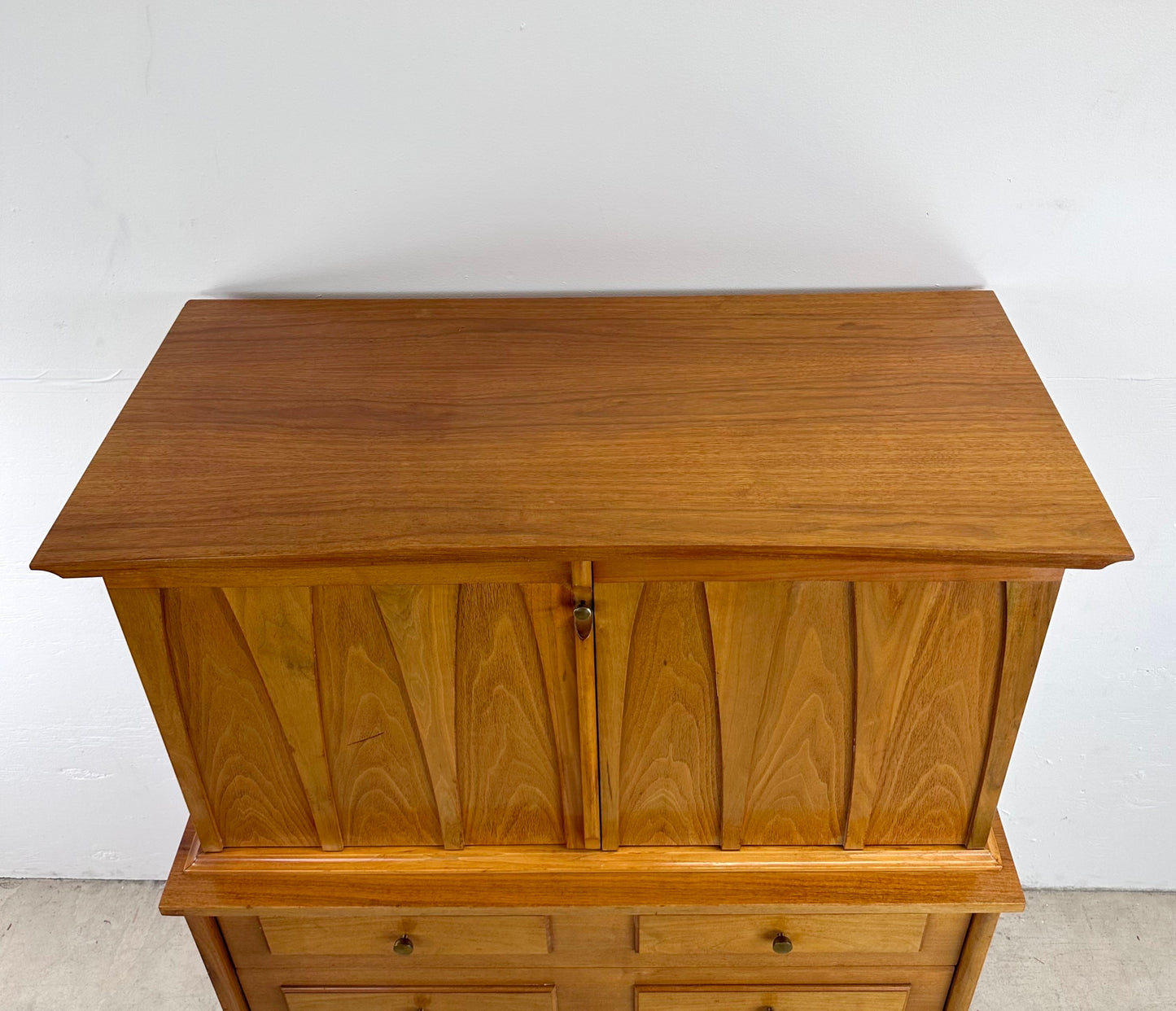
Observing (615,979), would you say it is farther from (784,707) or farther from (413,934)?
(784,707)

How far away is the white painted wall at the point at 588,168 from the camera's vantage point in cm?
136

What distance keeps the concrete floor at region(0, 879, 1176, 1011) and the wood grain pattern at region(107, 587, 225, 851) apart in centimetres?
88

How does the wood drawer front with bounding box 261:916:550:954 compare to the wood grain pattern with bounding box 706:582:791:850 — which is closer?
the wood grain pattern with bounding box 706:582:791:850

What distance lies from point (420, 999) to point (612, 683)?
2.29 feet

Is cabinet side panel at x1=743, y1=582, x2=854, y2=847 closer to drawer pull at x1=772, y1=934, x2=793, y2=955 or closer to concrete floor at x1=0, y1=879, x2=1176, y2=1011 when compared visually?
drawer pull at x1=772, y1=934, x2=793, y2=955

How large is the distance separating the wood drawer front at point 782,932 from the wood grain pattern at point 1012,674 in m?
0.20

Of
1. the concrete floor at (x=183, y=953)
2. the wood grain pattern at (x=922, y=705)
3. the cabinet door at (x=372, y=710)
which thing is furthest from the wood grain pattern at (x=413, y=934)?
the concrete floor at (x=183, y=953)

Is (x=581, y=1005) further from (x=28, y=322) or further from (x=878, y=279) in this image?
(x=28, y=322)

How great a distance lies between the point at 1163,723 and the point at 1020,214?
105 centimetres

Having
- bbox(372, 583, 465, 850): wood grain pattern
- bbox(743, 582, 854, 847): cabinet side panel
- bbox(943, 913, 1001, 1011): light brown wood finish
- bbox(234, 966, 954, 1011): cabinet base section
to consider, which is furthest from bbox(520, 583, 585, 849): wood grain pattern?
bbox(943, 913, 1001, 1011): light brown wood finish

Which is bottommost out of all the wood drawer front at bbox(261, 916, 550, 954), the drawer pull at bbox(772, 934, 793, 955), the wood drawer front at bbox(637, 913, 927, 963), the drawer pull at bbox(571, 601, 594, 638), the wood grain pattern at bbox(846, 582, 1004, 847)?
the drawer pull at bbox(772, 934, 793, 955)

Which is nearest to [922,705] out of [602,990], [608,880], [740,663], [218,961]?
[740,663]

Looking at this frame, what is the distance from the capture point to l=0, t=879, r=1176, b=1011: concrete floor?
2086 millimetres

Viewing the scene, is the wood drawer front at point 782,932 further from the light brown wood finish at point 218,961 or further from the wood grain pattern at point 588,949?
the light brown wood finish at point 218,961
